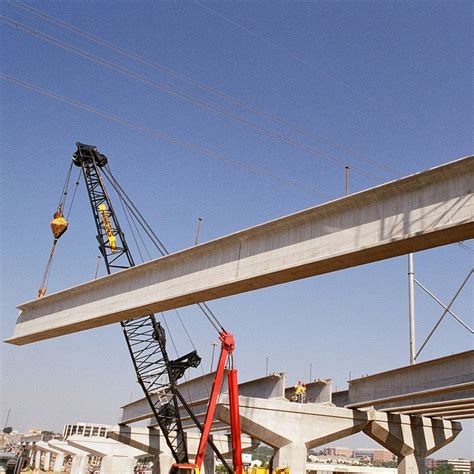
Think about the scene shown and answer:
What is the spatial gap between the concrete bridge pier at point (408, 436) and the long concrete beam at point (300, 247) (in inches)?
946

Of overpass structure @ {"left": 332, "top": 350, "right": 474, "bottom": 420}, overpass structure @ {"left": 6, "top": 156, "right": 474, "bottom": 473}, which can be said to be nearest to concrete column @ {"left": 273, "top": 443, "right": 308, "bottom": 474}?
overpass structure @ {"left": 332, "top": 350, "right": 474, "bottom": 420}

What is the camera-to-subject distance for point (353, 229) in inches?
543

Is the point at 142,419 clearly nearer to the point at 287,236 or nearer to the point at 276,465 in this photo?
the point at 276,465

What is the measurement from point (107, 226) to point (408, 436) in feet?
86.2

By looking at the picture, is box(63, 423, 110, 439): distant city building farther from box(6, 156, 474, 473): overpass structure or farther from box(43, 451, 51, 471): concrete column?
box(6, 156, 474, 473): overpass structure

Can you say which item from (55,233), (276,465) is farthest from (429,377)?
(55,233)

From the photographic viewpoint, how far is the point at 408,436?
40031 mm

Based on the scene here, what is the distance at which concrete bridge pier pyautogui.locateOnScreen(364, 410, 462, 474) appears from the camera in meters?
38.0

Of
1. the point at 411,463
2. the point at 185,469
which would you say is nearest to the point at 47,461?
the point at 411,463

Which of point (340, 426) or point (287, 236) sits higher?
point (287, 236)

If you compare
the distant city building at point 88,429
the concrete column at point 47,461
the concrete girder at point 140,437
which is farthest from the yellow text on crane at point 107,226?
the distant city building at point 88,429

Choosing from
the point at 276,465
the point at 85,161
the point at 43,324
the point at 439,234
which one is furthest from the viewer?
the point at 85,161

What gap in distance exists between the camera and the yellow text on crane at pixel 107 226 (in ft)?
114

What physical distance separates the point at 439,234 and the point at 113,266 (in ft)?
82.6
